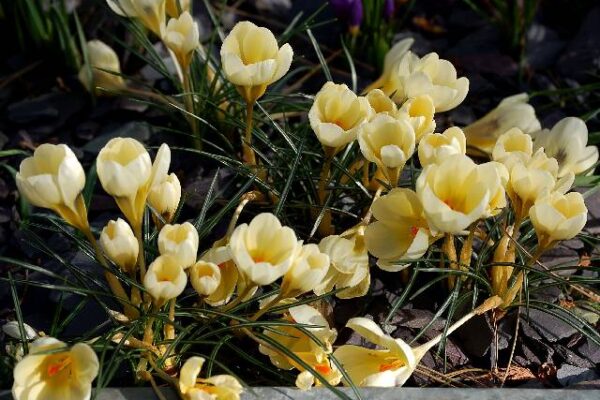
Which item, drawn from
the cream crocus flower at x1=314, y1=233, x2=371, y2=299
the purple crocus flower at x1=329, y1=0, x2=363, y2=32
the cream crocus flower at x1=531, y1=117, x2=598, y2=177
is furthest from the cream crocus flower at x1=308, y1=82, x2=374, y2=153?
the purple crocus flower at x1=329, y1=0, x2=363, y2=32

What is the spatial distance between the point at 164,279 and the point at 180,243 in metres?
0.06

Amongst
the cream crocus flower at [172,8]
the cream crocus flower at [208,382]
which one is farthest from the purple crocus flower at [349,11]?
the cream crocus flower at [208,382]

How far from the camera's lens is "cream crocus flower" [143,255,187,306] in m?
1.27

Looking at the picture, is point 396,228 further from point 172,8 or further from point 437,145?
point 172,8

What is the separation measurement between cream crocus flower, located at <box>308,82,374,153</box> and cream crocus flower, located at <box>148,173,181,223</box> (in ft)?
0.80

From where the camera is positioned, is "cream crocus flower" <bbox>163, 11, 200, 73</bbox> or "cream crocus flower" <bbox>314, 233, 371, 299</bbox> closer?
"cream crocus flower" <bbox>314, 233, 371, 299</bbox>

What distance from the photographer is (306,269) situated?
1306 mm

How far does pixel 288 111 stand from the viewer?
2041 millimetres

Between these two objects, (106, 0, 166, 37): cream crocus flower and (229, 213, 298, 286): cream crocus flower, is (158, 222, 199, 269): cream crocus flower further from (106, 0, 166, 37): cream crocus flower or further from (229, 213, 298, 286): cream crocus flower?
(106, 0, 166, 37): cream crocus flower

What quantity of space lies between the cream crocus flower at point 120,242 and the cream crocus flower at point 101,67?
870 millimetres

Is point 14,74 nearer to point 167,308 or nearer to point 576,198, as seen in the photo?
point 167,308

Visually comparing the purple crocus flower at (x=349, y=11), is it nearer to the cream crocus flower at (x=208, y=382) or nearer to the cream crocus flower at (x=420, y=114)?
the cream crocus flower at (x=420, y=114)

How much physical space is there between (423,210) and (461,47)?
118 centimetres

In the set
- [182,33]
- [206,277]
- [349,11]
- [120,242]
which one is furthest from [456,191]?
[349,11]
